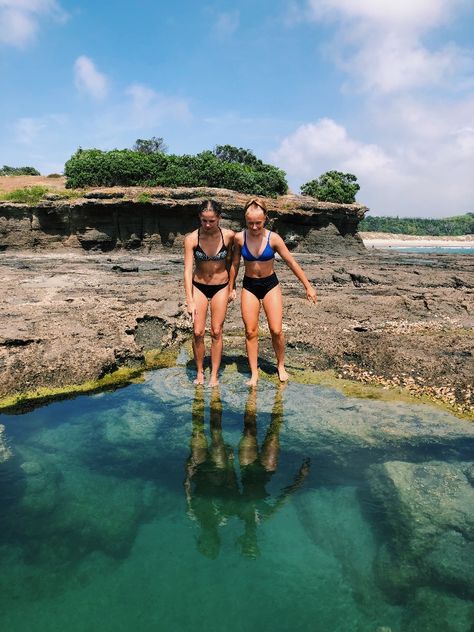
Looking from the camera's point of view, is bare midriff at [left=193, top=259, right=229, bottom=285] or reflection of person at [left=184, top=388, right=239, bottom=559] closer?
reflection of person at [left=184, top=388, right=239, bottom=559]

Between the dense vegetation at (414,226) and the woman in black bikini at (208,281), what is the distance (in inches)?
5059

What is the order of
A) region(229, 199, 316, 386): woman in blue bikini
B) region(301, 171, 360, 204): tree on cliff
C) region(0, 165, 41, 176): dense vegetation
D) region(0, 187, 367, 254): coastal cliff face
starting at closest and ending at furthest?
region(229, 199, 316, 386): woman in blue bikini, region(0, 187, 367, 254): coastal cliff face, region(301, 171, 360, 204): tree on cliff, region(0, 165, 41, 176): dense vegetation

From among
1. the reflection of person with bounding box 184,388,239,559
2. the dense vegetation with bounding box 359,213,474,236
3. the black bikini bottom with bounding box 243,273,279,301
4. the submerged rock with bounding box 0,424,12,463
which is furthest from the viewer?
the dense vegetation with bounding box 359,213,474,236

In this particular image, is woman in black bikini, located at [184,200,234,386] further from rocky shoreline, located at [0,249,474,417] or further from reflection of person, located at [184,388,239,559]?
reflection of person, located at [184,388,239,559]

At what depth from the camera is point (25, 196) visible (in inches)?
815

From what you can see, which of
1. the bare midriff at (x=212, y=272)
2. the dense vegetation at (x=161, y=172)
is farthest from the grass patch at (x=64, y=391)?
the dense vegetation at (x=161, y=172)

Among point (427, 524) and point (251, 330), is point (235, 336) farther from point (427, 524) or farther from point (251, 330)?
point (427, 524)

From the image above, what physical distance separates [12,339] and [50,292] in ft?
11.6

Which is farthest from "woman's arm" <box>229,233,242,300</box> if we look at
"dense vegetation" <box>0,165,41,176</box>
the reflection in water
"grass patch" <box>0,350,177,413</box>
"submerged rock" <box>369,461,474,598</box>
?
"dense vegetation" <box>0,165,41,176</box>

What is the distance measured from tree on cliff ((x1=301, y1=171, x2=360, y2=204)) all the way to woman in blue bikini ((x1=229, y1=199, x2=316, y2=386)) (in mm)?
23514

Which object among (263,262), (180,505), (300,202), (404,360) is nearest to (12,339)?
(263,262)

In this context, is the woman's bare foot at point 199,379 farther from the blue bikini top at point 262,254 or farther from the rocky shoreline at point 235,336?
the blue bikini top at point 262,254

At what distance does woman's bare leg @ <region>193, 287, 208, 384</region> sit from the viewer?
16.9ft

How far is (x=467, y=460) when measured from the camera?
141 inches
